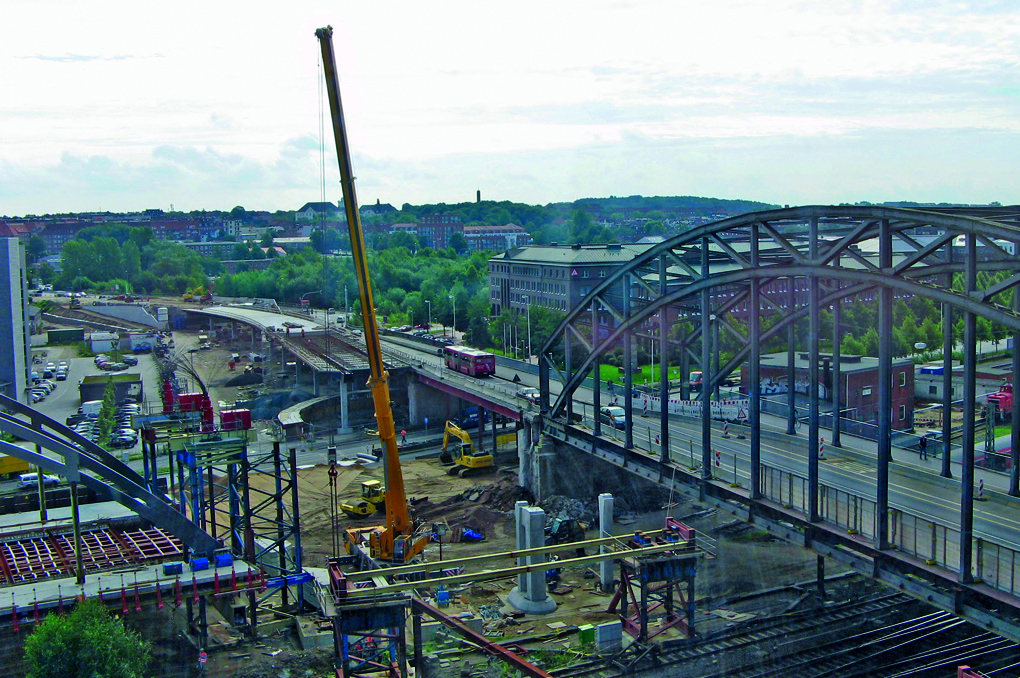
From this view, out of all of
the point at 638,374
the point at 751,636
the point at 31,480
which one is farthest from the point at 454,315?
the point at 751,636

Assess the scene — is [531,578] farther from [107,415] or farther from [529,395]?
[107,415]

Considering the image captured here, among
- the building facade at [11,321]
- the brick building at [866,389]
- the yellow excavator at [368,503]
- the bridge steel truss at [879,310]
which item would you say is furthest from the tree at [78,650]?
the building facade at [11,321]

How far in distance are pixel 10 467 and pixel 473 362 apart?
21.7 metres

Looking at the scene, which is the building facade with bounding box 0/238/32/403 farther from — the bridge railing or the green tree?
the bridge railing

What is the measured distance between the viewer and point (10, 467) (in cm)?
3950

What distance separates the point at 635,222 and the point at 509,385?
13564 centimetres

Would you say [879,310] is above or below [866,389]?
above

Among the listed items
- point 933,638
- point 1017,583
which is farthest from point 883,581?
point 933,638

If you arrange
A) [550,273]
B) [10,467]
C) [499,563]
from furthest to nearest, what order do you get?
1. [550,273]
2. [10,467]
3. [499,563]

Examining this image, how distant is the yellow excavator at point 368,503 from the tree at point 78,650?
17.4 metres

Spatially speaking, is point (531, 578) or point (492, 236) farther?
point (492, 236)

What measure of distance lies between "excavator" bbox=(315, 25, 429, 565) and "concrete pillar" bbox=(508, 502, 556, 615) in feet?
12.1

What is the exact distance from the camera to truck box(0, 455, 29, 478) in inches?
1547

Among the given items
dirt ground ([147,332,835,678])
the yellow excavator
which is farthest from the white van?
the yellow excavator
